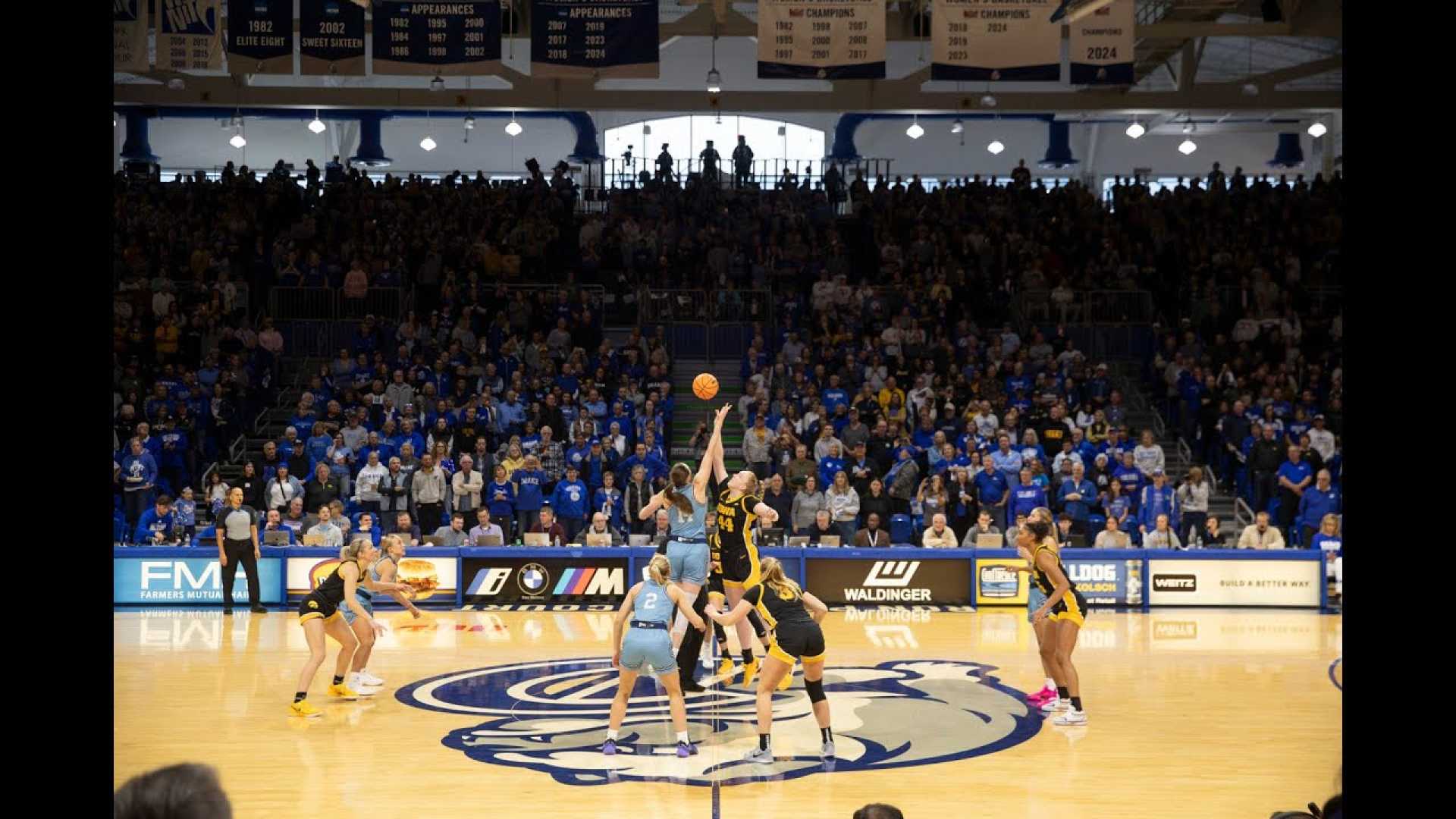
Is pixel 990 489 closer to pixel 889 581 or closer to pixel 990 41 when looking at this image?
pixel 889 581

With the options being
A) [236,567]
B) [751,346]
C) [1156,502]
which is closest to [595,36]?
[236,567]

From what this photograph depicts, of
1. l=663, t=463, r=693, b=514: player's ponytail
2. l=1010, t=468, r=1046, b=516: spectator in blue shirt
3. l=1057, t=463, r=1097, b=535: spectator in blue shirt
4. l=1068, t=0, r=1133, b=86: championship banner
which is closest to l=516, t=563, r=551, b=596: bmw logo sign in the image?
l=1010, t=468, r=1046, b=516: spectator in blue shirt

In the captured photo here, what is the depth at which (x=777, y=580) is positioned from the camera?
11594 mm

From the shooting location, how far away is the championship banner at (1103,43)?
20312 millimetres

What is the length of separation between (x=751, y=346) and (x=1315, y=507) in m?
11.0

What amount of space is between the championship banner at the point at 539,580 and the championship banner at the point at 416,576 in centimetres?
25

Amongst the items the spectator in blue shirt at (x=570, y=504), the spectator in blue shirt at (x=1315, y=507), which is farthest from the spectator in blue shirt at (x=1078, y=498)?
the spectator in blue shirt at (x=570, y=504)

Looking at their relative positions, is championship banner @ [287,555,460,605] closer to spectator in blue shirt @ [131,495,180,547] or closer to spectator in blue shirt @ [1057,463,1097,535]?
spectator in blue shirt @ [131,495,180,547]

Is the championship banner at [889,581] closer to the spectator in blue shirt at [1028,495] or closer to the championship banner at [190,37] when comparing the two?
the spectator in blue shirt at [1028,495]

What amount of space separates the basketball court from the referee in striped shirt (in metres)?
1.36

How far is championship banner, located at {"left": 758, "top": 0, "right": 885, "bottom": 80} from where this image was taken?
19.7m

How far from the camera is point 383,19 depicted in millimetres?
20234

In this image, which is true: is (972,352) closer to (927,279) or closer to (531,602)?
(927,279)
